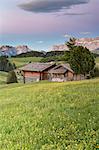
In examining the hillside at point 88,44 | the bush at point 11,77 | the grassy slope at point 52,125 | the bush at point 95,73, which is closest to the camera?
the grassy slope at point 52,125

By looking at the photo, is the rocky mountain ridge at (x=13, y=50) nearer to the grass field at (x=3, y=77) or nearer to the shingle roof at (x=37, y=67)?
the shingle roof at (x=37, y=67)

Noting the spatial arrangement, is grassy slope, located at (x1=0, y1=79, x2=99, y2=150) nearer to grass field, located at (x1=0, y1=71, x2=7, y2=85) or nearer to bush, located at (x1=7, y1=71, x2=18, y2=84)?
bush, located at (x1=7, y1=71, x2=18, y2=84)

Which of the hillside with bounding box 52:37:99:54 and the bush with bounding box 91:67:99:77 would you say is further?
the bush with bounding box 91:67:99:77

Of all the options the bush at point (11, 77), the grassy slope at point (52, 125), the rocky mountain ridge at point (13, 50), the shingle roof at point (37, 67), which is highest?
the rocky mountain ridge at point (13, 50)

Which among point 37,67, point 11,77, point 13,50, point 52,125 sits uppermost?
point 13,50

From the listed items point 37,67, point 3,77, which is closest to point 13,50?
point 37,67

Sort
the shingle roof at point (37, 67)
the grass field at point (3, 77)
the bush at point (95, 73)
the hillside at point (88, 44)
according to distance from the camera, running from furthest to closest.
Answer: the grass field at point (3, 77)
the shingle roof at point (37, 67)
the bush at point (95, 73)
the hillside at point (88, 44)

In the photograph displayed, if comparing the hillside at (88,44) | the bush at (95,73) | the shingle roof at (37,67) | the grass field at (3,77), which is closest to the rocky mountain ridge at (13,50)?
the shingle roof at (37,67)

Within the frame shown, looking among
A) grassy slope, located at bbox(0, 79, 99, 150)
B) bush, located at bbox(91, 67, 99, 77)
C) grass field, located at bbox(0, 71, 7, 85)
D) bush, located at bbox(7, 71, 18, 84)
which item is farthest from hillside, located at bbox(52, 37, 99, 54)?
grass field, located at bbox(0, 71, 7, 85)

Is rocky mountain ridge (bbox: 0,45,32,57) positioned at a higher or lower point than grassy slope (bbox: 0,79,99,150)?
higher

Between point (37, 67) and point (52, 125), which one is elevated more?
point (37, 67)

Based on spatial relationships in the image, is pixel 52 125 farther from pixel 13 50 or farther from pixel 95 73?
pixel 95 73

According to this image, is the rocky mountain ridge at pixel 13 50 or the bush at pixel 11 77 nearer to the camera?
the rocky mountain ridge at pixel 13 50

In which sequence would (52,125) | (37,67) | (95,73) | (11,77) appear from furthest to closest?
(11,77)
(37,67)
(95,73)
(52,125)
